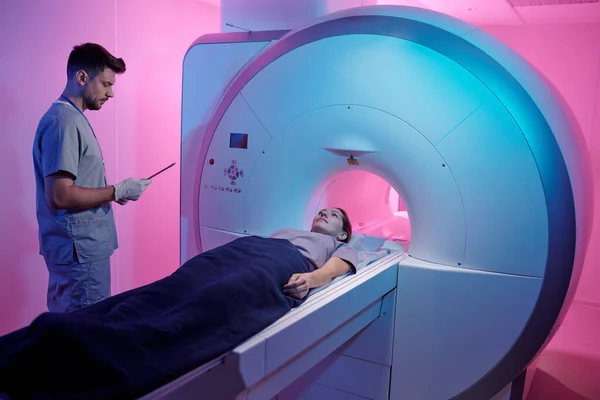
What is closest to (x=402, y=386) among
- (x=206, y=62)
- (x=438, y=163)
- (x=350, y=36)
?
(x=438, y=163)

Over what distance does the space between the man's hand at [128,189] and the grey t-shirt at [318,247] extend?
54 cm

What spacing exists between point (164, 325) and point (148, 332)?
42mm

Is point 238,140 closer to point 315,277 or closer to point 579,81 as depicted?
point 315,277

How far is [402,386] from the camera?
183 centimetres

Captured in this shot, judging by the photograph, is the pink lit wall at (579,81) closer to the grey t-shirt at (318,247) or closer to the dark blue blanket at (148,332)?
the grey t-shirt at (318,247)

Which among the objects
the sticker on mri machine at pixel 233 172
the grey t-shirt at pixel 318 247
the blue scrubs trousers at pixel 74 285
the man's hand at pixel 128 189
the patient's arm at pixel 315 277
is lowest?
the blue scrubs trousers at pixel 74 285

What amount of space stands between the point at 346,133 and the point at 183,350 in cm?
107

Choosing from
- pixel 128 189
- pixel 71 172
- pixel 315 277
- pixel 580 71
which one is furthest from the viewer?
pixel 580 71

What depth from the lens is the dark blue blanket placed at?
2.91ft

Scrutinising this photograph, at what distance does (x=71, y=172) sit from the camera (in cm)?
171

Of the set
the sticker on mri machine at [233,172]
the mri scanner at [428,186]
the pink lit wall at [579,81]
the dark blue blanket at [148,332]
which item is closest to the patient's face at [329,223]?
the mri scanner at [428,186]

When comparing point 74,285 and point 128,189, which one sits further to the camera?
point 128,189

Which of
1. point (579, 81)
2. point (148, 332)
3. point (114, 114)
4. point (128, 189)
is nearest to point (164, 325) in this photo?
point (148, 332)

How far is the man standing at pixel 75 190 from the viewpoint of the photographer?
5.59ft
